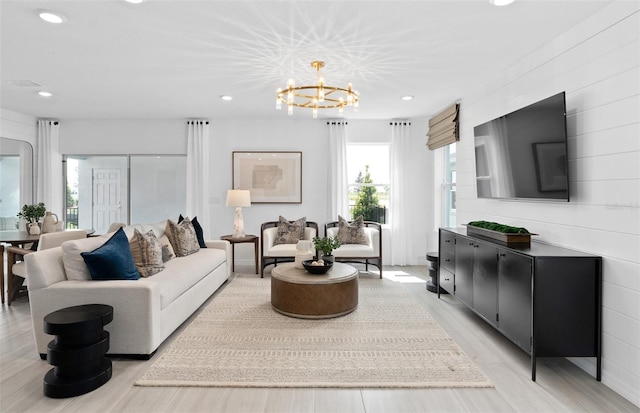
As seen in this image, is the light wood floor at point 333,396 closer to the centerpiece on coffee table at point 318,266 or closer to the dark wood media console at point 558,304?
the dark wood media console at point 558,304

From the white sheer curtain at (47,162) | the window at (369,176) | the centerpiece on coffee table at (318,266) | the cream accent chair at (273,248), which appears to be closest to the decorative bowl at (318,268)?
the centerpiece on coffee table at (318,266)

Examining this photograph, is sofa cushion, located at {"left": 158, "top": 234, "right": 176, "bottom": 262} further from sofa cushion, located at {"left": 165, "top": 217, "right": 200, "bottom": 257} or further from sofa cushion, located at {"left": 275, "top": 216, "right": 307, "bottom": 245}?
sofa cushion, located at {"left": 275, "top": 216, "right": 307, "bottom": 245}

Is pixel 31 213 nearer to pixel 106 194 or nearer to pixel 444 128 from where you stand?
pixel 106 194

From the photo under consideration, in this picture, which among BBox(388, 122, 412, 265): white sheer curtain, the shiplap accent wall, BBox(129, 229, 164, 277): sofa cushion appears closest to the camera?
the shiplap accent wall

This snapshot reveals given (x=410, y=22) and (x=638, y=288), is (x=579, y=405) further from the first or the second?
(x=410, y=22)

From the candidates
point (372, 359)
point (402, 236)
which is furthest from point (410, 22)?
point (402, 236)

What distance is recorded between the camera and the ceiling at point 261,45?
8.56 feet

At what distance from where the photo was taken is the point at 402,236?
6.33m

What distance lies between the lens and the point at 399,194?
20.7 feet

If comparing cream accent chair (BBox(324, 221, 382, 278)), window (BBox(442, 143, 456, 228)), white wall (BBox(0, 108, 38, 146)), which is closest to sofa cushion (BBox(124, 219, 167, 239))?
cream accent chair (BBox(324, 221, 382, 278))

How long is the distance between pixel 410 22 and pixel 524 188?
1.74 metres

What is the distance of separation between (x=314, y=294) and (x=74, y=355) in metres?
1.96

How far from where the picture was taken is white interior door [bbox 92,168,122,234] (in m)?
6.53

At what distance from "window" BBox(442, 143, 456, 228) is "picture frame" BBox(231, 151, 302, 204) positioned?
8.25 ft
